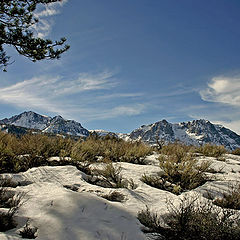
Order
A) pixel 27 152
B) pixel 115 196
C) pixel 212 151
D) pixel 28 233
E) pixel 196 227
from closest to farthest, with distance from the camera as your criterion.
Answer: pixel 28 233 < pixel 196 227 < pixel 115 196 < pixel 27 152 < pixel 212 151

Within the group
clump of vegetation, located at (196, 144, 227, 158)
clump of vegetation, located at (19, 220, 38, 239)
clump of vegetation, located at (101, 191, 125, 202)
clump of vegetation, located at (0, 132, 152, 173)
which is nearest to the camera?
clump of vegetation, located at (19, 220, 38, 239)

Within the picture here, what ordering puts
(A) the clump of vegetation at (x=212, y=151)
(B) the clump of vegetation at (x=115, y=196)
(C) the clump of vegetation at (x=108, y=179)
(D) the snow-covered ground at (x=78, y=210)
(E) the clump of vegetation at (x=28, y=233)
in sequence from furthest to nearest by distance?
(A) the clump of vegetation at (x=212, y=151)
(C) the clump of vegetation at (x=108, y=179)
(B) the clump of vegetation at (x=115, y=196)
(D) the snow-covered ground at (x=78, y=210)
(E) the clump of vegetation at (x=28, y=233)

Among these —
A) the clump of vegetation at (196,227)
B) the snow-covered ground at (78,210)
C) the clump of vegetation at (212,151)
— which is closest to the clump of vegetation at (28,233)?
the snow-covered ground at (78,210)

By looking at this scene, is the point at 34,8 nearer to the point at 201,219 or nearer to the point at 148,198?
the point at 148,198

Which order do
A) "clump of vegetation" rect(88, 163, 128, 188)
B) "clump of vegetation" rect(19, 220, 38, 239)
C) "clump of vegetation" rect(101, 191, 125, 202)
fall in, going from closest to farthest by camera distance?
"clump of vegetation" rect(19, 220, 38, 239) → "clump of vegetation" rect(101, 191, 125, 202) → "clump of vegetation" rect(88, 163, 128, 188)

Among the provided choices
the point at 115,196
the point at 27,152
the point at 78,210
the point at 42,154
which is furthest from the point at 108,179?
the point at 27,152

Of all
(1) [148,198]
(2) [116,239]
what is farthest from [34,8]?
(2) [116,239]

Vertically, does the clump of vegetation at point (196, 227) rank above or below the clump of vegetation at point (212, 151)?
below

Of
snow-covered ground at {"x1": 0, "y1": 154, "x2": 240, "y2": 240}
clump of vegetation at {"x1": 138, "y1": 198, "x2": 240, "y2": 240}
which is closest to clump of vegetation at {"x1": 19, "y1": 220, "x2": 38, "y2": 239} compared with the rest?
snow-covered ground at {"x1": 0, "y1": 154, "x2": 240, "y2": 240}

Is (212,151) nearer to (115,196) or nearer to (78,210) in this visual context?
(115,196)

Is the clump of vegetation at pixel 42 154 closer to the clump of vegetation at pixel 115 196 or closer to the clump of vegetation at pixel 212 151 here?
the clump of vegetation at pixel 115 196

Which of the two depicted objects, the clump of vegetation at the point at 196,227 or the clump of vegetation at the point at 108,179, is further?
the clump of vegetation at the point at 108,179

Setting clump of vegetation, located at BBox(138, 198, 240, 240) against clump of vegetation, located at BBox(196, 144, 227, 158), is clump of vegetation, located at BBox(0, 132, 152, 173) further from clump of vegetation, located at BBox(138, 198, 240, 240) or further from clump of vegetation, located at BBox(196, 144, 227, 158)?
clump of vegetation, located at BBox(196, 144, 227, 158)

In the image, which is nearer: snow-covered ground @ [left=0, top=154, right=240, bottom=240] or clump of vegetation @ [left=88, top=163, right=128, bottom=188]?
snow-covered ground @ [left=0, top=154, right=240, bottom=240]
